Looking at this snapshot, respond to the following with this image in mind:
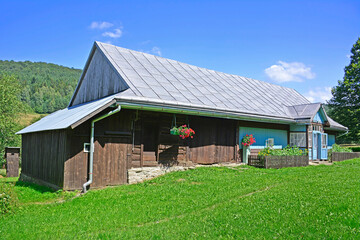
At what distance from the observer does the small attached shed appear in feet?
36.8

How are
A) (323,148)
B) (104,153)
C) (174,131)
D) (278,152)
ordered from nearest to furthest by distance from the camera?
(104,153) < (174,131) < (278,152) < (323,148)

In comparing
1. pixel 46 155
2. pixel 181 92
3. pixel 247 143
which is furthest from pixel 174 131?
pixel 46 155

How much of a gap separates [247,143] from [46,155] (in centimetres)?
1006

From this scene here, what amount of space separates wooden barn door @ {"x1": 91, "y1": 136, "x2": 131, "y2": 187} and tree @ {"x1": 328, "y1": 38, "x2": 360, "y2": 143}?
3019 centimetres

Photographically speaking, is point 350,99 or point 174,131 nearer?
point 174,131

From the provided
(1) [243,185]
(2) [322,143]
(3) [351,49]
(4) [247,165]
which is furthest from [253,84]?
(3) [351,49]

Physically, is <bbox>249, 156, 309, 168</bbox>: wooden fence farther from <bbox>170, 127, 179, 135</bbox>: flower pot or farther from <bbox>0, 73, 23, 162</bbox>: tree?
<bbox>0, 73, 23, 162</bbox>: tree

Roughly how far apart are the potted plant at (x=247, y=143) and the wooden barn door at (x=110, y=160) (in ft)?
22.8

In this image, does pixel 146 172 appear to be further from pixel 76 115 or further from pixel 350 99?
pixel 350 99

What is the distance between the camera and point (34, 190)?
1178 cm

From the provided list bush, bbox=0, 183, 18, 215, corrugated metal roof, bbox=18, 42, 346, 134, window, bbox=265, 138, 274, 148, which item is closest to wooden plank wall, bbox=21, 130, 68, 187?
corrugated metal roof, bbox=18, 42, 346, 134

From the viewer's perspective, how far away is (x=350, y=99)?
1391 inches

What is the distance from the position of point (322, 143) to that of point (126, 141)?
1386 centimetres

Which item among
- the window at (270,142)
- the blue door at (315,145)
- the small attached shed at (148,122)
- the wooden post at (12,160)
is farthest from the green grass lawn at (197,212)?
the wooden post at (12,160)
